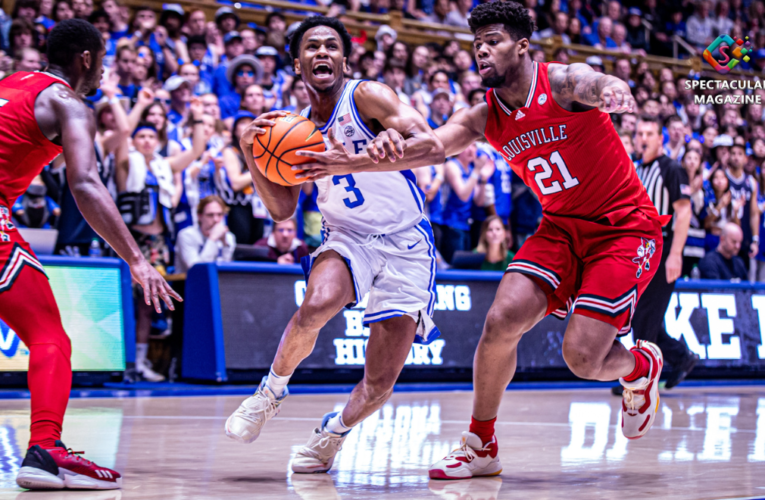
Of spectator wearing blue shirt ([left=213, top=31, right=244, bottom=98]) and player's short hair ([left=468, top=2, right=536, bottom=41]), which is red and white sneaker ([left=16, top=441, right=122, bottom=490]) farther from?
spectator wearing blue shirt ([left=213, top=31, right=244, bottom=98])

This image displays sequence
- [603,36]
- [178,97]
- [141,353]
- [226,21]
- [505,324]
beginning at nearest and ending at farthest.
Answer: [505,324] → [141,353] → [178,97] → [226,21] → [603,36]

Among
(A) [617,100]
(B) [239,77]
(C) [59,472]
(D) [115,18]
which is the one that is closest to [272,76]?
(B) [239,77]

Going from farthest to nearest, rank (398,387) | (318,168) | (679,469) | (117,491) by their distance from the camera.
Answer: (398,387)
(679,469)
(318,168)
(117,491)

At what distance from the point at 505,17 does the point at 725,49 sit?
568 inches

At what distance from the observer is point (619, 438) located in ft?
16.9

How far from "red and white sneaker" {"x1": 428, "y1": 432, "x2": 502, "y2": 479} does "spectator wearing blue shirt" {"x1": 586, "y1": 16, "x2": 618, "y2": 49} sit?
1354 centimetres

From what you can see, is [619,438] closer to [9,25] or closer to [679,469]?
[679,469]

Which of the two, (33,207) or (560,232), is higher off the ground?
(560,232)

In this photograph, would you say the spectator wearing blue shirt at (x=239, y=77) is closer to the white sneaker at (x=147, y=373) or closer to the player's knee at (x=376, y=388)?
the white sneaker at (x=147, y=373)

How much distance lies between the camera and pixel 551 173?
4168mm

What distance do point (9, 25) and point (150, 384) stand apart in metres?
4.05

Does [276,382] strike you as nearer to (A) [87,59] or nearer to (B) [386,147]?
(B) [386,147]

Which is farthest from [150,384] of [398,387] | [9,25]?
[9,25]

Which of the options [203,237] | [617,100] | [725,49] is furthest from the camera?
[725,49]
